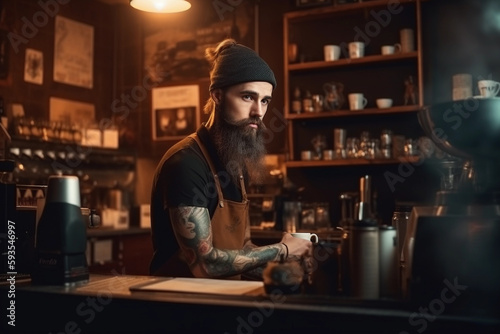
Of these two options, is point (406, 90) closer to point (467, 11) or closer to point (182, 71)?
point (467, 11)

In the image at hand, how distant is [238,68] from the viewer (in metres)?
2.20

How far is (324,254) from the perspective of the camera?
6.53 ft

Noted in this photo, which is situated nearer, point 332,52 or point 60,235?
point 60,235

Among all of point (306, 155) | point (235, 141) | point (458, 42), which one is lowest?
Answer: point (235, 141)

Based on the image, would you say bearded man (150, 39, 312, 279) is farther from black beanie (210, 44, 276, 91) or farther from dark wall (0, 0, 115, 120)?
dark wall (0, 0, 115, 120)

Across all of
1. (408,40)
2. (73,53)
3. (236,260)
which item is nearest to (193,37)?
(73,53)

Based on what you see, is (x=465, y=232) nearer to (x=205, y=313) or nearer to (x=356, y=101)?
(x=205, y=313)

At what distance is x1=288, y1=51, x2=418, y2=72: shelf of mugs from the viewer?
4.34 metres

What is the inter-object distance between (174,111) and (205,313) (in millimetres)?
4263

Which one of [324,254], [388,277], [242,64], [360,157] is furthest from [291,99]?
[388,277]

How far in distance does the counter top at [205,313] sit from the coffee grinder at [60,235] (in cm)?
5

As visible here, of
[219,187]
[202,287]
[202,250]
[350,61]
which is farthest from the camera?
[350,61]

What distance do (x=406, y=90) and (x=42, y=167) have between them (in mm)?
2876

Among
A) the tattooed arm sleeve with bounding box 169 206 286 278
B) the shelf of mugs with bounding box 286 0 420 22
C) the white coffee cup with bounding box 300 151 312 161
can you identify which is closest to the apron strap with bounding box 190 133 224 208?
the tattooed arm sleeve with bounding box 169 206 286 278
